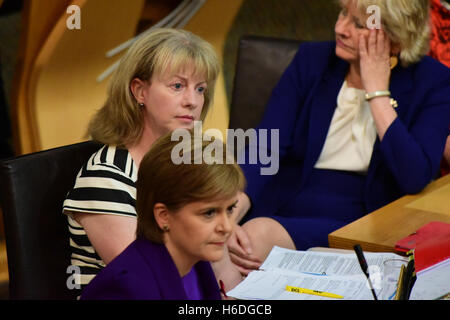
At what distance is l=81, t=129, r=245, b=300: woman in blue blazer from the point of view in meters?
1.15

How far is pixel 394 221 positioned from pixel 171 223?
723 mm

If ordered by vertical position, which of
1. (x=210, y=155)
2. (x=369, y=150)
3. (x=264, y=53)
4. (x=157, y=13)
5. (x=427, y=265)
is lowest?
(x=427, y=265)

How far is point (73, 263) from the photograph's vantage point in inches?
63.8

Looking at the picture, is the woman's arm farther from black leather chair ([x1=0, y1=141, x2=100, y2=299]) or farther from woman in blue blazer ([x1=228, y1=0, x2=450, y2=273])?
woman in blue blazer ([x1=228, y1=0, x2=450, y2=273])

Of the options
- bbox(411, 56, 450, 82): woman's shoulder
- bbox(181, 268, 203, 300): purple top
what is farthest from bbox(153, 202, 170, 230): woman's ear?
bbox(411, 56, 450, 82): woman's shoulder

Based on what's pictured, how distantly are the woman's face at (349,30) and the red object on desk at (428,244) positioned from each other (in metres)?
0.69

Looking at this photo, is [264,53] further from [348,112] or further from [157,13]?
[157,13]

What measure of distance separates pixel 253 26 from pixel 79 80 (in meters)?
2.06

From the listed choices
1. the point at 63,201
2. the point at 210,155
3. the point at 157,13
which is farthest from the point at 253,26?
the point at 210,155

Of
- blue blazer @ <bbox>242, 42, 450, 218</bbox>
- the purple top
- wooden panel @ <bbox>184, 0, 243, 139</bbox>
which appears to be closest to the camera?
the purple top

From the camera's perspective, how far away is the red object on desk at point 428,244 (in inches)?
58.3

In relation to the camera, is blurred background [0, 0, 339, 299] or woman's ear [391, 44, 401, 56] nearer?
woman's ear [391, 44, 401, 56]

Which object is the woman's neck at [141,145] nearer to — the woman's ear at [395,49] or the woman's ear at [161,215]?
the woman's ear at [161,215]

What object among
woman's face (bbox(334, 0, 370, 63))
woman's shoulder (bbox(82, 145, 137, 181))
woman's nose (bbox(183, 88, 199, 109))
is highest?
woman's face (bbox(334, 0, 370, 63))
